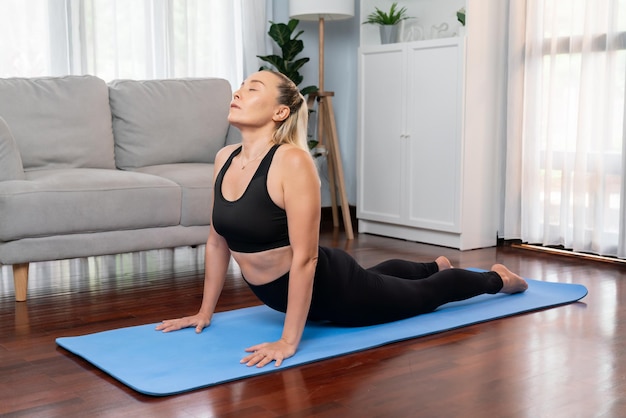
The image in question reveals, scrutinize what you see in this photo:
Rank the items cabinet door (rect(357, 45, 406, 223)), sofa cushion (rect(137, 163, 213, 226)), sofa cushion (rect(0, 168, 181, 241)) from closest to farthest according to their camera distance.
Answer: sofa cushion (rect(0, 168, 181, 241)), sofa cushion (rect(137, 163, 213, 226)), cabinet door (rect(357, 45, 406, 223))

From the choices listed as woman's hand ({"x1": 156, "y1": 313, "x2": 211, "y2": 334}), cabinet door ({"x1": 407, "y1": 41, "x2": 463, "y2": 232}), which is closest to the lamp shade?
cabinet door ({"x1": 407, "y1": 41, "x2": 463, "y2": 232})

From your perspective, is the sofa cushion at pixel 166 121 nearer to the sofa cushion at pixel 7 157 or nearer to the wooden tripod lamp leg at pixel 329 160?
the sofa cushion at pixel 7 157

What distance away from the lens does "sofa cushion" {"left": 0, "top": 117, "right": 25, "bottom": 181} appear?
126 inches

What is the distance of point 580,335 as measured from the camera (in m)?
2.66

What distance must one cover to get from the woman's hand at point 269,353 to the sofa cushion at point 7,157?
1450mm

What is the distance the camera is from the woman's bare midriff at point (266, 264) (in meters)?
2.41

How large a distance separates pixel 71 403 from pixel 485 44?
3206 millimetres

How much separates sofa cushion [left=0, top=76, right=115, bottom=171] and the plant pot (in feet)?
5.79

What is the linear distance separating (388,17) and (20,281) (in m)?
2.80

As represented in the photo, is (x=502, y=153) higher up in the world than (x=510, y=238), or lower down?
higher up

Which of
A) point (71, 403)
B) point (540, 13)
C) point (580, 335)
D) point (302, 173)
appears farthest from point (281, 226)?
point (540, 13)

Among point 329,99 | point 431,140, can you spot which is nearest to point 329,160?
point 329,99

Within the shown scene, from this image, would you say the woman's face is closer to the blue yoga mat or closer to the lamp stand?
the blue yoga mat

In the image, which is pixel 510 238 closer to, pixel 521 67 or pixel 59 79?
pixel 521 67
